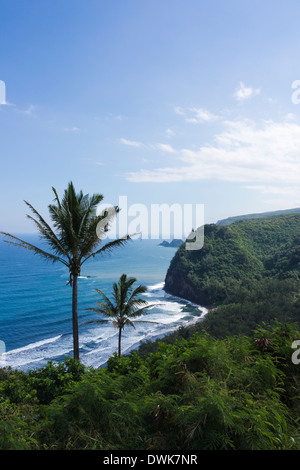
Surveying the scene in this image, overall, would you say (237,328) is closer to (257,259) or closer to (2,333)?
(2,333)

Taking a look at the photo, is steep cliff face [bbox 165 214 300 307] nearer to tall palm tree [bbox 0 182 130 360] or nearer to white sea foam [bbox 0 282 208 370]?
white sea foam [bbox 0 282 208 370]

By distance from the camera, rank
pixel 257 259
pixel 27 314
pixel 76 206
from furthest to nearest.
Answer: pixel 257 259, pixel 27 314, pixel 76 206

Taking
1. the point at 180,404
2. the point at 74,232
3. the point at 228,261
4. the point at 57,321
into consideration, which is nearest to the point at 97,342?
the point at 57,321

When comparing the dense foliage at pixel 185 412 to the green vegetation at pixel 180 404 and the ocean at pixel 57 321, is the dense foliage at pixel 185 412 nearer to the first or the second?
the green vegetation at pixel 180 404

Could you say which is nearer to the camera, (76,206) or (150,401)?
(150,401)

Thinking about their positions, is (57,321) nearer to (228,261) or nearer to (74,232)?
(74,232)

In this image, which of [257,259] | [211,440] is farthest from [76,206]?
[257,259]

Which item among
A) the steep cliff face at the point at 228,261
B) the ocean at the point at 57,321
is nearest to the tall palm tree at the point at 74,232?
the ocean at the point at 57,321
